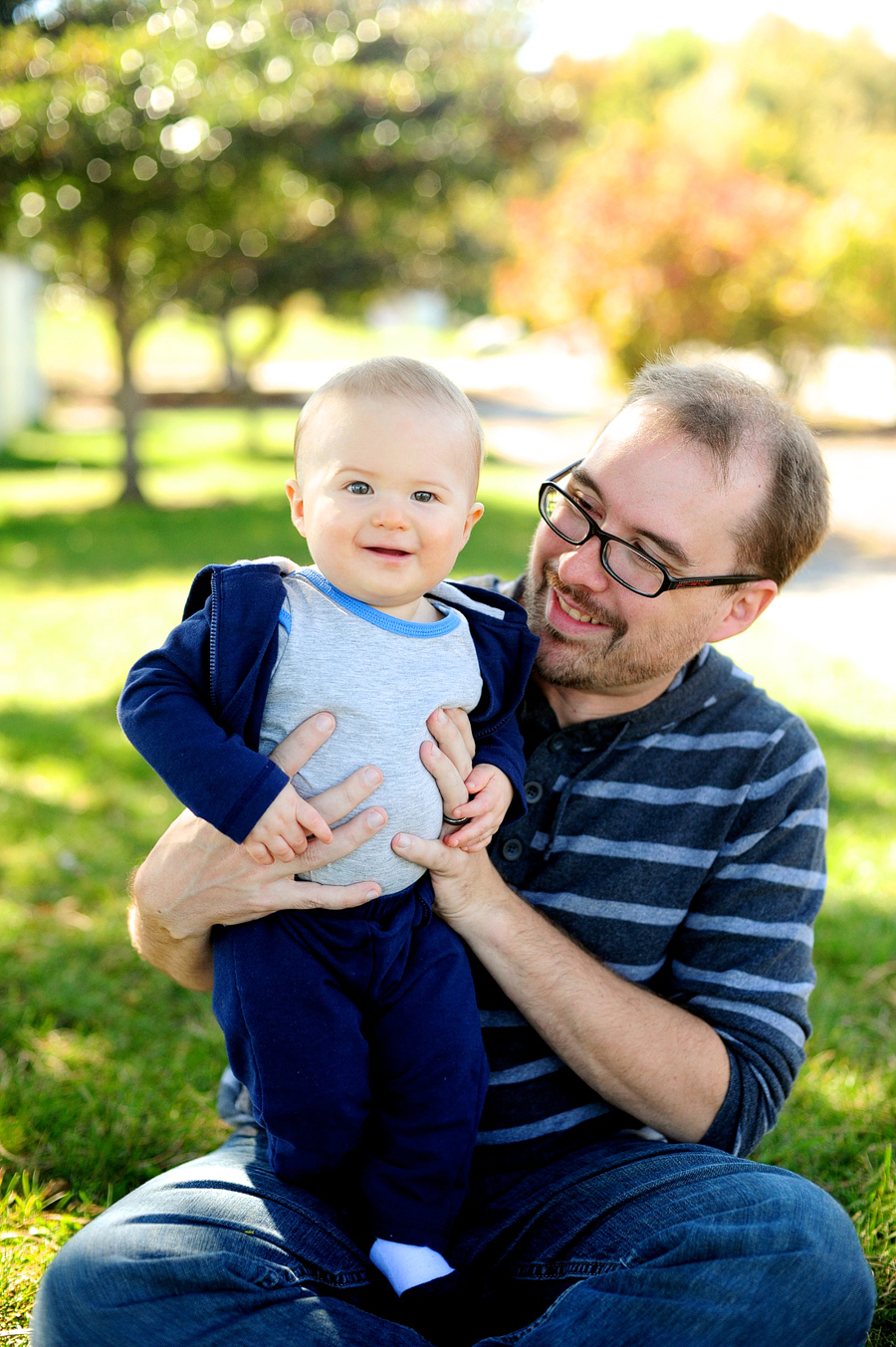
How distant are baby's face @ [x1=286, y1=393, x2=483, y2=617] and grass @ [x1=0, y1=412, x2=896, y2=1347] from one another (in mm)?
1491

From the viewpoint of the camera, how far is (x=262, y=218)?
Answer: 13.0 m

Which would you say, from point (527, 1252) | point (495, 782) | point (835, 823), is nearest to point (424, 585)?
point (495, 782)

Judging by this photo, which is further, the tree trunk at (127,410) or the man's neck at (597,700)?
the tree trunk at (127,410)

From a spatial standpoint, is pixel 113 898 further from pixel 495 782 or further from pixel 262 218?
pixel 262 218

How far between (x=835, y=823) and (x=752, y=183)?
13103mm

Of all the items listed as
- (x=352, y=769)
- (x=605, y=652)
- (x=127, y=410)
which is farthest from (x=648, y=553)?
(x=127, y=410)

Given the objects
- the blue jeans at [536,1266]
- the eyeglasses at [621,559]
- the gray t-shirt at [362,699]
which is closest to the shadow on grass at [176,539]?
the eyeglasses at [621,559]

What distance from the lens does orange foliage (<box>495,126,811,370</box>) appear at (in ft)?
48.6

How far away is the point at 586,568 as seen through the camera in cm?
219

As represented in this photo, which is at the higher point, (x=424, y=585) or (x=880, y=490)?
(x=424, y=585)

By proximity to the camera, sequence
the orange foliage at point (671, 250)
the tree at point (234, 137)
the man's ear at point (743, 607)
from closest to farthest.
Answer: the man's ear at point (743, 607)
the tree at point (234, 137)
the orange foliage at point (671, 250)

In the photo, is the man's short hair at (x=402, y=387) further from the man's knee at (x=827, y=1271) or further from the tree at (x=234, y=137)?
the tree at (x=234, y=137)

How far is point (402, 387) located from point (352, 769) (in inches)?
23.6

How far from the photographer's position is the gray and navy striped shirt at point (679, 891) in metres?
2.05
